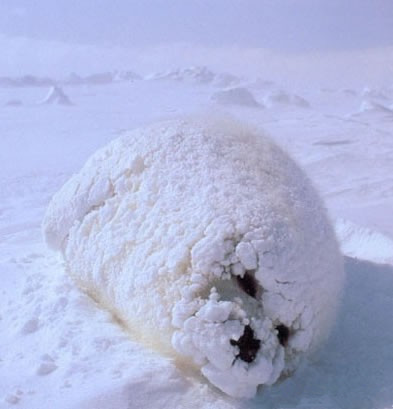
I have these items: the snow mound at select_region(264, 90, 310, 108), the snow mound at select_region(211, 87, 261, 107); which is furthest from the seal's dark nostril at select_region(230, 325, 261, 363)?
the snow mound at select_region(264, 90, 310, 108)

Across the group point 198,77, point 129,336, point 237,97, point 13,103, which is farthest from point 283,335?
point 198,77

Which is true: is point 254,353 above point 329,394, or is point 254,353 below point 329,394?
above

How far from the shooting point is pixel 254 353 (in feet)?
6.64

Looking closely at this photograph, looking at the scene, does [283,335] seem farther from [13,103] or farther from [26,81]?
[26,81]

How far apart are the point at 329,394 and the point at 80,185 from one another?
68.1 inches

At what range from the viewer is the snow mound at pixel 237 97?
53.8 feet

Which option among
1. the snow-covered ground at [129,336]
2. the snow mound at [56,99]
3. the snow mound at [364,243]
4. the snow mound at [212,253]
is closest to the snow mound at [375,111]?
the snow mound at [56,99]

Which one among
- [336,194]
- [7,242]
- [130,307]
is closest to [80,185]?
[130,307]

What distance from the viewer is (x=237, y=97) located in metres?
16.7

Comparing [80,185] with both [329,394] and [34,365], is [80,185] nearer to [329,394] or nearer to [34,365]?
[34,365]

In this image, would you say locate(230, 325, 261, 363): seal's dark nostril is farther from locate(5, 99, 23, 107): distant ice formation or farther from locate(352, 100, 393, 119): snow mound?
locate(352, 100, 393, 119): snow mound

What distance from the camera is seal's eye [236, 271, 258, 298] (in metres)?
2.17

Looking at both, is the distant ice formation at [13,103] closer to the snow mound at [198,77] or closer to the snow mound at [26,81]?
the snow mound at [26,81]

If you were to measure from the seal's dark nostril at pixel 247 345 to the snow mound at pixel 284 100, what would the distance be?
1476 cm
